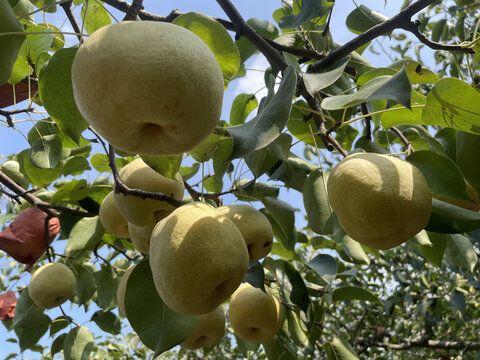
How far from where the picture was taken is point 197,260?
0.96 m

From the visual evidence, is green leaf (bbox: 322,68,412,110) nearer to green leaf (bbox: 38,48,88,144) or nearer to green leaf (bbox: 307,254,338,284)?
green leaf (bbox: 38,48,88,144)

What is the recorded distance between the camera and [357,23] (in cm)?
193

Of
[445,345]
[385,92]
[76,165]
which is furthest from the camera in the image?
[445,345]

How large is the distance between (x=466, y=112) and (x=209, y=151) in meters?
0.65

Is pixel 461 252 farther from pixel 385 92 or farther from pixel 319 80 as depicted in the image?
pixel 385 92

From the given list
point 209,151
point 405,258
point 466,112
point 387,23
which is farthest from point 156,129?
point 405,258

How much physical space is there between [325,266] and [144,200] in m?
0.87

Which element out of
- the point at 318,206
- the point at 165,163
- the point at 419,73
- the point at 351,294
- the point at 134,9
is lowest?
the point at 351,294

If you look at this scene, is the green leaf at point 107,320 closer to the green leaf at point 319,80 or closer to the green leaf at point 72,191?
the green leaf at point 72,191

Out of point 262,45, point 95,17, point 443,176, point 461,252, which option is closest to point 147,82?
point 262,45

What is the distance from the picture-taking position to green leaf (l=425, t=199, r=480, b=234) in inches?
45.4

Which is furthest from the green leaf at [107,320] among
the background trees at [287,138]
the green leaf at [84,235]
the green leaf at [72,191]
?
the green leaf at [72,191]

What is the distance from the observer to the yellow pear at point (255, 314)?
1.71 meters

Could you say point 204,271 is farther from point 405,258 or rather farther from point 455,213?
point 405,258
